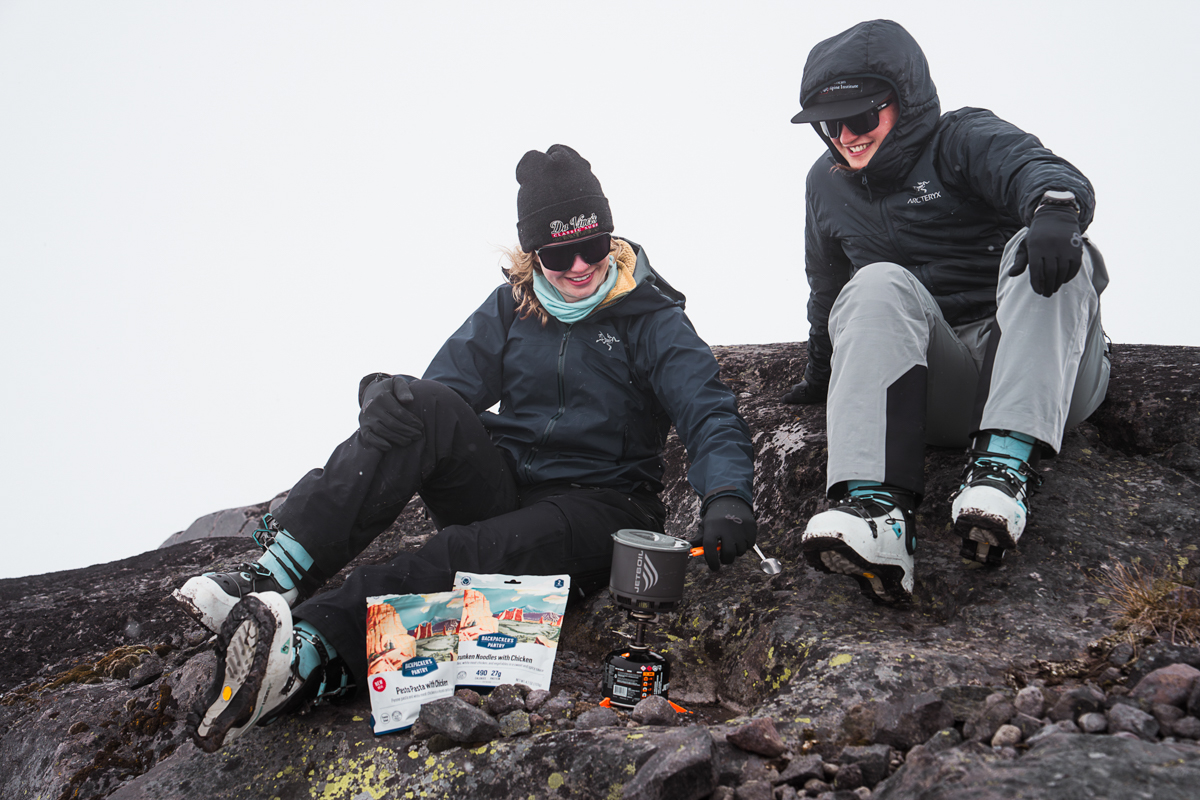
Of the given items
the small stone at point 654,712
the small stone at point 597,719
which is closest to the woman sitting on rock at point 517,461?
the small stone at point 654,712

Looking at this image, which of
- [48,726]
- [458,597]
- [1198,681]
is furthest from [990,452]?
[48,726]

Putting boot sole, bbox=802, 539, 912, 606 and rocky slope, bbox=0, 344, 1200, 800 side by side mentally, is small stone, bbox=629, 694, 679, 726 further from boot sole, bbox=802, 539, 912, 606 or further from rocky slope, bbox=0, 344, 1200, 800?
boot sole, bbox=802, 539, 912, 606

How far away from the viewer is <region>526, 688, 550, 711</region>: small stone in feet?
8.61

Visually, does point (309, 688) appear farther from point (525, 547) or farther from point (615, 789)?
point (615, 789)

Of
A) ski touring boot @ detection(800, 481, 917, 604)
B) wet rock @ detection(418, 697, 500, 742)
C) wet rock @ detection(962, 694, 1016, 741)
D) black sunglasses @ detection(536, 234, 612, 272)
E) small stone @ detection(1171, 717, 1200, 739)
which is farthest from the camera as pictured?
black sunglasses @ detection(536, 234, 612, 272)

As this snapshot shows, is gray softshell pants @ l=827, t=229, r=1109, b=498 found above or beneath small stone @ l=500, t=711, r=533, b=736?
above

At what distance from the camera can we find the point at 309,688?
264 cm

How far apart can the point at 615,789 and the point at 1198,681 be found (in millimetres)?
1464

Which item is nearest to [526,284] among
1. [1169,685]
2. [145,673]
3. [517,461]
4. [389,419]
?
[517,461]

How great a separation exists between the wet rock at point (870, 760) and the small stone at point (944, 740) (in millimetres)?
113

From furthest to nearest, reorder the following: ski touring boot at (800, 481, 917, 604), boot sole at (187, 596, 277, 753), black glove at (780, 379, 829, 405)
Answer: black glove at (780, 379, 829, 405) → ski touring boot at (800, 481, 917, 604) → boot sole at (187, 596, 277, 753)

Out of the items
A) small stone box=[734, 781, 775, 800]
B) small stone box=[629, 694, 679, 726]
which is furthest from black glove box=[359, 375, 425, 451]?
small stone box=[734, 781, 775, 800]

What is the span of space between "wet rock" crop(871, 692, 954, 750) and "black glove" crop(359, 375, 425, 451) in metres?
1.98

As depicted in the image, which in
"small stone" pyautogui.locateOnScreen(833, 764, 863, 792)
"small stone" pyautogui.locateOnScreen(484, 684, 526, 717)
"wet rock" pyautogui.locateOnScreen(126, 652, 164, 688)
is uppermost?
"small stone" pyautogui.locateOnScreen(833, 764, 863, 792)
